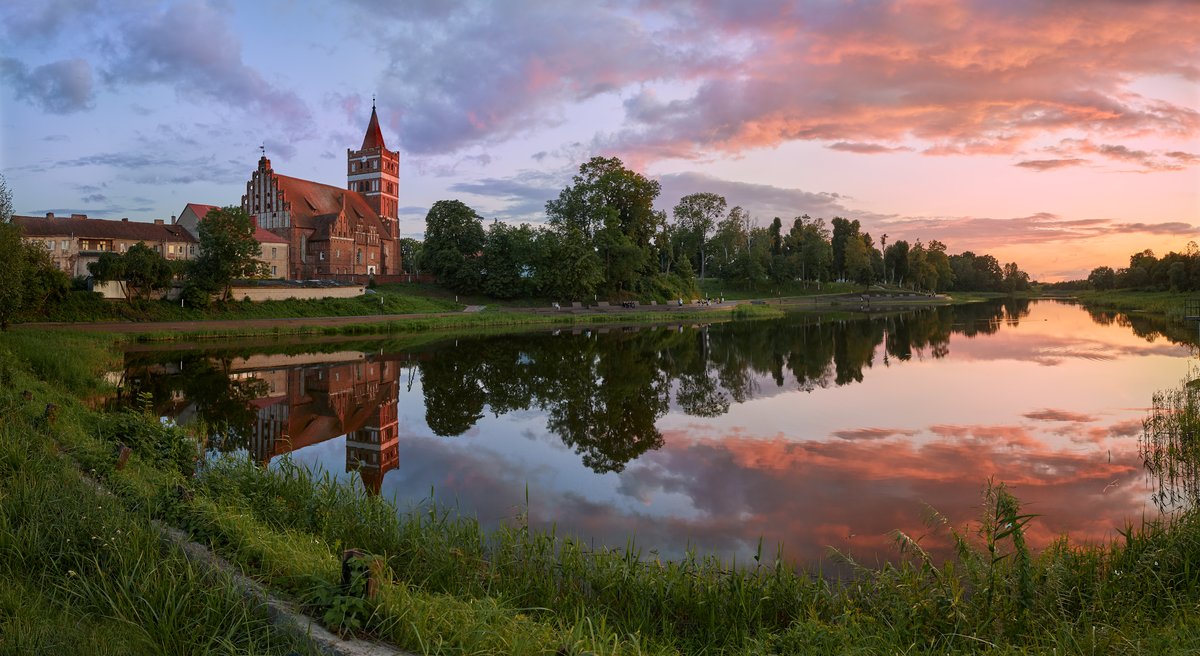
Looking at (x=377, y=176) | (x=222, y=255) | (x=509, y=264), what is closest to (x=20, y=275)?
(x=222, y=255)

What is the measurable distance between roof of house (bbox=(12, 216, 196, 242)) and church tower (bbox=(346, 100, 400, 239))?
62.9 ft

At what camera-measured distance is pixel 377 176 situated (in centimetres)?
7700

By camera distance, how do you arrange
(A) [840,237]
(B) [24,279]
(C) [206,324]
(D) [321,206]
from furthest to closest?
1. (A) [840,237]
2. (D) [321,206]
3. (C) [206,324]
4. (B) [24,279]

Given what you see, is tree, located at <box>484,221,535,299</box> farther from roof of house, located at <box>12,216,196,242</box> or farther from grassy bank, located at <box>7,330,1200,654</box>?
grassy bank, located at <box>7,330,1200,654</box>

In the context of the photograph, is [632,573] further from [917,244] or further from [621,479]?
[917,244]

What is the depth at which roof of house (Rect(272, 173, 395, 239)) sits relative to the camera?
211 ft

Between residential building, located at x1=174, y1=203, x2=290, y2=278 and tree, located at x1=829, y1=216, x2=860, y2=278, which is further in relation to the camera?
tree, located at x1=829, y1=216, x2=860, y2=278

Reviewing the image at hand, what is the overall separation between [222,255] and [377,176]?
3892 cm

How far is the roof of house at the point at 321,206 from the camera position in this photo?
6444 centimetres

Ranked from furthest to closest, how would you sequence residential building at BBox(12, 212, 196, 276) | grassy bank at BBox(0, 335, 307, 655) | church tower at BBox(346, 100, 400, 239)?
church tower at BBox(346, 100, 400, 239), residential building at BBox(12, 212, 196, 276), grassy bank at BBox(0, 335, 307, 655)

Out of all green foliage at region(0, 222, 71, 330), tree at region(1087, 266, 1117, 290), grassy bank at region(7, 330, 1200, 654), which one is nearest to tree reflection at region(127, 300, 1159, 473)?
green foliage at region(0, 222, 71, 330)

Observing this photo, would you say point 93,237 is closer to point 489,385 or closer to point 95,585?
point 489,385

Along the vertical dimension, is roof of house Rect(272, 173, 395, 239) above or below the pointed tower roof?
below

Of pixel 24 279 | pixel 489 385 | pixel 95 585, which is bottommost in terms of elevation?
pixel 489 385
